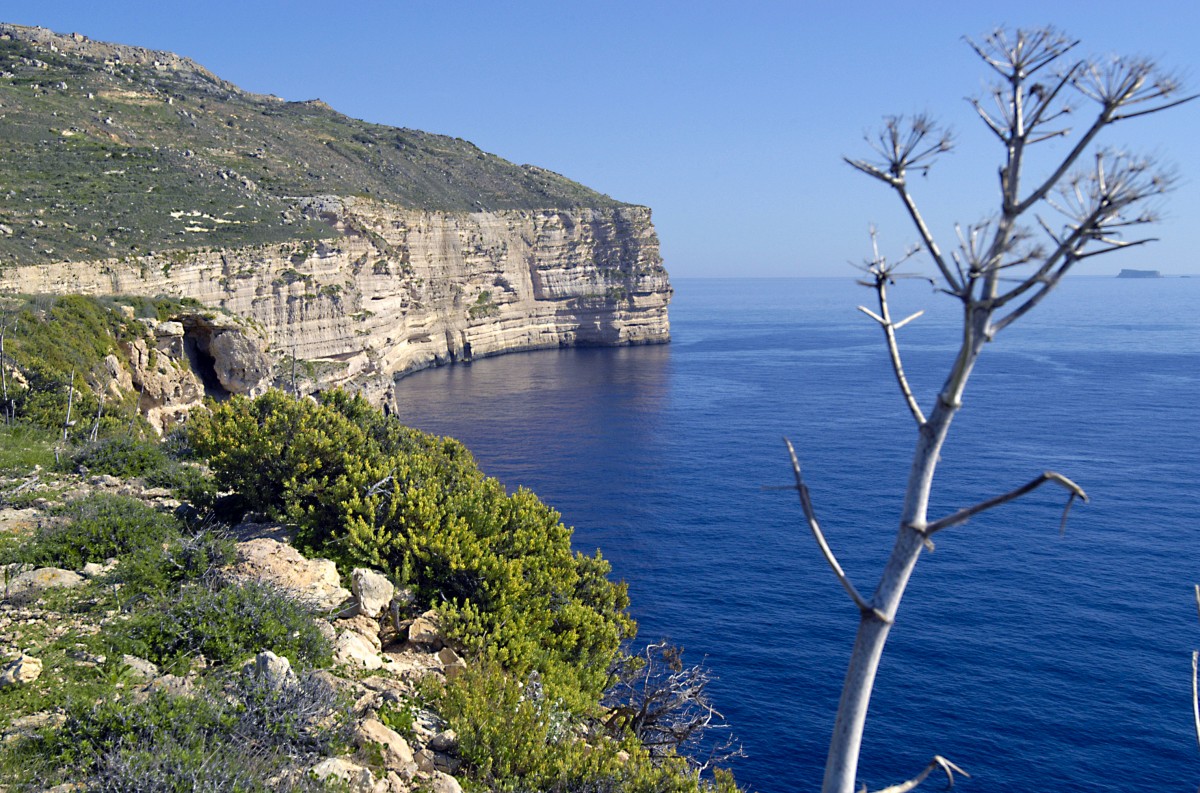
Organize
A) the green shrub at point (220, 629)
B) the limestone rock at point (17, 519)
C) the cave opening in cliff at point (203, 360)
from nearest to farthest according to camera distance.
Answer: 1. the green shrub at point (220, 629)
2. the limestone rock at point (17, 519)
3. the cave opening in cliff at point (203, 360)

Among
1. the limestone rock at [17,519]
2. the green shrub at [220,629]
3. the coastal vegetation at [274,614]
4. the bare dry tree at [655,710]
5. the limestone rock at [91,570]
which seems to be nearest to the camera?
the coastal vegetation at [274,614]

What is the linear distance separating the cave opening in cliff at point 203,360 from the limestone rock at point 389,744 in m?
31.8

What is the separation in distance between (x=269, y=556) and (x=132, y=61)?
108680 mm

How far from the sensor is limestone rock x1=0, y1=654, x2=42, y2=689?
29.3 feet

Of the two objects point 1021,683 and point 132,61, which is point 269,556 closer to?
point 1021,683

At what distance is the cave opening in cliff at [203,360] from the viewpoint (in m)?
37.6

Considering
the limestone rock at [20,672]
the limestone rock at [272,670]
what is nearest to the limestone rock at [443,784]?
the limestone rock at [272,670]

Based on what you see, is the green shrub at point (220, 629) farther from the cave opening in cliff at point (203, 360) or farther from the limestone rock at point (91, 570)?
the cave opening in cliff at point (203, 360)

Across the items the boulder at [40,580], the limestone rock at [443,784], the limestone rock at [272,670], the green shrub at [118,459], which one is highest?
the green shrub at [118,459]

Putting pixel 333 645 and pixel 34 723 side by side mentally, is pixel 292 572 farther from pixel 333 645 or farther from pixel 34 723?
pixel 34 723

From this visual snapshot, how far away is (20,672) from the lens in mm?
8984

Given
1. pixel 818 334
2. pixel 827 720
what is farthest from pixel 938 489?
pixel 818 334

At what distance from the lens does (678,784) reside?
1046 cm

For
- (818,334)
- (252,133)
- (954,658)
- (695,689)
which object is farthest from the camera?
(818,334)
